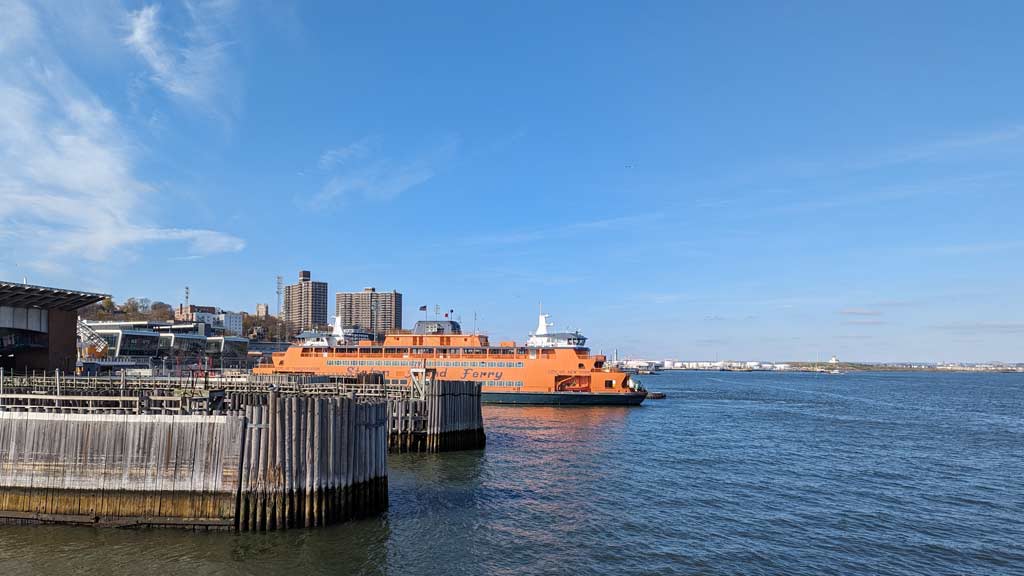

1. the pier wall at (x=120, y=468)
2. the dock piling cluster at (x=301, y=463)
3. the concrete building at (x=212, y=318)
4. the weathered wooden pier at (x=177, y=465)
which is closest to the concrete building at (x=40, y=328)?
the pier wall at (x=120, y=468)

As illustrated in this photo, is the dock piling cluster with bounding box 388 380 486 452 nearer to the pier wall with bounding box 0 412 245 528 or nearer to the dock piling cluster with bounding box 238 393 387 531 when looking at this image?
the dock piling cluster with bounding box 238 393 387 531

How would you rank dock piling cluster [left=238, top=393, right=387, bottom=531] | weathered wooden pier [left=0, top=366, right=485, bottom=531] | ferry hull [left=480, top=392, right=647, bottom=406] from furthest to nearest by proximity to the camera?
ferry hull [left=480, top=392, right=647, bottom=406]
dock piling cluster [left=238, top=393, right=387, bottom=531]
weathered wooden pier [left=0, top=366, right=485, bottom=531]

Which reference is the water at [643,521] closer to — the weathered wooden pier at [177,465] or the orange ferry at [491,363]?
the weathered wooden pier at [177,465]

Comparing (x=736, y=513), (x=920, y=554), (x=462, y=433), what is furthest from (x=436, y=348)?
(x=920, y=554)

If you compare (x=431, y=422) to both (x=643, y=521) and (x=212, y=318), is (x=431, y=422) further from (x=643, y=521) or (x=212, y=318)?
(x=212, y=318)

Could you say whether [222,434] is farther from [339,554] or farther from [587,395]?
[587,395]

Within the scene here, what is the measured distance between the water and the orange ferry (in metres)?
21.1

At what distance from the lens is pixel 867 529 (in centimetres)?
2114

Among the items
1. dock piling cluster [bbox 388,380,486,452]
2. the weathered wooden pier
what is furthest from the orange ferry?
the weathered wooden pier

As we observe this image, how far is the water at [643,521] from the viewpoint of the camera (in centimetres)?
1584

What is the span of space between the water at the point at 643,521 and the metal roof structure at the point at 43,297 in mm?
26367

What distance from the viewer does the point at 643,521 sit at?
21328mm

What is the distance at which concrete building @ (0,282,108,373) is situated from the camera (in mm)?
37688

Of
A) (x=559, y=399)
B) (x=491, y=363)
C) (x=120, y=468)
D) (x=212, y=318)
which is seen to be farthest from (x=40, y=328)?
(x=212, y=318)
